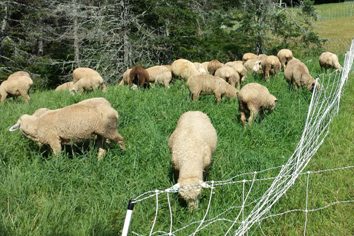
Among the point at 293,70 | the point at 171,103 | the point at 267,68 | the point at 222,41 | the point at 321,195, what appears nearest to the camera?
the point at 321,195

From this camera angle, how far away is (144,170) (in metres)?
6.21

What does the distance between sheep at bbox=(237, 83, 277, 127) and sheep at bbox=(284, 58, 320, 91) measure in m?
1.86

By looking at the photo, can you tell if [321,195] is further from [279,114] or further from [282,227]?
[279,114]

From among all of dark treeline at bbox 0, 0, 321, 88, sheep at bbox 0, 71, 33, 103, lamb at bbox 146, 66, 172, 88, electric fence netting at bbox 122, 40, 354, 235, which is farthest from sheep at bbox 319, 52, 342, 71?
sheep at bbox 0, 71, 33, 103

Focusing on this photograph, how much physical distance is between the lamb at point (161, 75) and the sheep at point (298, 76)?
323cm

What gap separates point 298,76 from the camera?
33.7 feet

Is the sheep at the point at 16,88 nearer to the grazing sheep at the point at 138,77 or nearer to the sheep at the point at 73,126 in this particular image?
the grazing sheep at the point at 138,77

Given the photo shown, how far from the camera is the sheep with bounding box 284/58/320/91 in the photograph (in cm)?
1002

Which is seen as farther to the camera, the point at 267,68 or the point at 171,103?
the point at 267,68

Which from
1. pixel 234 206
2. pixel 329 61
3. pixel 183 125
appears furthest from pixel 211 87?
pixel 329 61

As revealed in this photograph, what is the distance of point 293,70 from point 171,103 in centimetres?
318

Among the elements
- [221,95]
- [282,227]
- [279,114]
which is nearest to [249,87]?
[279,114]

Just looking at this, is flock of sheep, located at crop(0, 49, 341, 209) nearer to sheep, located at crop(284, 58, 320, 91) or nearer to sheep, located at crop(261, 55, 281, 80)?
sheep, located at crop(284, 58, 320, 91)

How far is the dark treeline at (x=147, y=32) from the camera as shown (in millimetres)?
Answer: 18922
